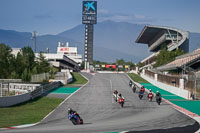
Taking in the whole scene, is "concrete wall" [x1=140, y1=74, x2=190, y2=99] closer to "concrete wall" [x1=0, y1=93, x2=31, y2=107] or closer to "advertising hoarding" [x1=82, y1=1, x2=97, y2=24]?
"concrete wall" [x1=0, y1=93, x2=31, y2=107]

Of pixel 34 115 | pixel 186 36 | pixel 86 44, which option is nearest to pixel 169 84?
pixel 34 115

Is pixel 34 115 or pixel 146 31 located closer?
pixel 34 115

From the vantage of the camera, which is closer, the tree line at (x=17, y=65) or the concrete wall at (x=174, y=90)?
the concrete wall at (x=174, y=90)

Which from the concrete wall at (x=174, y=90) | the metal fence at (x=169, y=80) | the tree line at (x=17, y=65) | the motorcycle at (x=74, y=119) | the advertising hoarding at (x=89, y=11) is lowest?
the motorcycle at (x=74, y=119)

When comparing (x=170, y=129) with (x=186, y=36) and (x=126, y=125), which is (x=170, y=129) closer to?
(x=126, y=125)

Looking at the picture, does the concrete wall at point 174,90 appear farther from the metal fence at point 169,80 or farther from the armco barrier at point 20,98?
the armco barrier at point 20,98

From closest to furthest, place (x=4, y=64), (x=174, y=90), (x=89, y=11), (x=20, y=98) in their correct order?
(x=20, y=98) → (x=174, y=90) → (x=4, y=64) → (x=89, y=11)

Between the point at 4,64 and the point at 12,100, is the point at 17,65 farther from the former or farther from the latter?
the point at 12,100

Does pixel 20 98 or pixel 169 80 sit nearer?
pixel 20 98

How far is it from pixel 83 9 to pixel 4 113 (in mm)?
157179

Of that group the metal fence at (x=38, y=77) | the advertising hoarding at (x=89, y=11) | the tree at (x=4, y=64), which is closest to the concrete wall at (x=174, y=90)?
the metal fence at (x=38, y=77)

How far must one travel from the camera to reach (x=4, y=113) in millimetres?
23516

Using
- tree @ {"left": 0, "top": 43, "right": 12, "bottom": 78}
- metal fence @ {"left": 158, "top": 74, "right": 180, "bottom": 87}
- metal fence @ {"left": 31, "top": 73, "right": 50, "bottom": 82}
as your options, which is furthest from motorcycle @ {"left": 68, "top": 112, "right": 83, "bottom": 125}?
tree @ {"left": 0, "top": 43, "right": 12, "bottom": 78}

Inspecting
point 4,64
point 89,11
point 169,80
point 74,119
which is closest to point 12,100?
point 74,119
